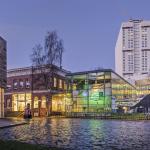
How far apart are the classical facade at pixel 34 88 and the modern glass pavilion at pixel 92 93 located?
3.08m

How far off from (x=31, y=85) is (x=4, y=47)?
154 ft

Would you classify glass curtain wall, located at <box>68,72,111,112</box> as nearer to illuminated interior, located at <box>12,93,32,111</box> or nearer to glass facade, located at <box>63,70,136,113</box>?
glass facade, located at <box>63,70,136,113</box>

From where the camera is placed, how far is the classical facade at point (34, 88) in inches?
3520

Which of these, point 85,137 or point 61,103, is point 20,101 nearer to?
point 61,103

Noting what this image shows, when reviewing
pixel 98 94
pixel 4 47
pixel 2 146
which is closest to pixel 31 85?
pixel 98 94

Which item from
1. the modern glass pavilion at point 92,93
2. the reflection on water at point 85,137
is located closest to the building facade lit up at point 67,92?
the modern glass pavilion at point 92,93

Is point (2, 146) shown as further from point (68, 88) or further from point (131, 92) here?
point (131, 92)

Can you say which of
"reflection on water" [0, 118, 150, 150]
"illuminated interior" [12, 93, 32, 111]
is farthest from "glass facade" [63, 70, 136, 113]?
"reflection on water" [0, 118, 150, 150]

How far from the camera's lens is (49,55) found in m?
85.8

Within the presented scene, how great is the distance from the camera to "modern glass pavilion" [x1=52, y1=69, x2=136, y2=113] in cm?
8519

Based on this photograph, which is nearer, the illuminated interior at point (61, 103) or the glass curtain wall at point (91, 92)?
the glass curtain wall at point (91, 92)

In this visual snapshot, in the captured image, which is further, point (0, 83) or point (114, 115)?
point (114, 115)

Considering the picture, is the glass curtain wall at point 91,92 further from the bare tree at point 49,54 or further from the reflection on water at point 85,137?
the reflection on water at point 85,137

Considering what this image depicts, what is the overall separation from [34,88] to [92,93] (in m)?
14.1
